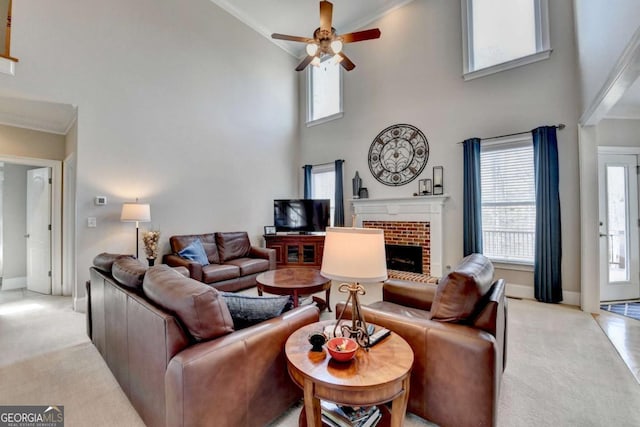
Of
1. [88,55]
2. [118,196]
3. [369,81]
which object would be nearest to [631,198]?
[369,81]

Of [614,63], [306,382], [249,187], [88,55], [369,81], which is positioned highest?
[369,81]

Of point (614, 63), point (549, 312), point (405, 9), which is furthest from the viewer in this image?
point (405, 9)

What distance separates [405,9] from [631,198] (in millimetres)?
4700

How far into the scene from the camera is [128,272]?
1839mm

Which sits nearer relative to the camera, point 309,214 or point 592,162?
point 592,162

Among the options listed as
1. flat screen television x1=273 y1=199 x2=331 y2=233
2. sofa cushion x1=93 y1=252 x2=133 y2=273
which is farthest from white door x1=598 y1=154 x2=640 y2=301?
sofa cushion x1=93 y1=252 x2=133 y2=273

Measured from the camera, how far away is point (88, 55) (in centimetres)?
352

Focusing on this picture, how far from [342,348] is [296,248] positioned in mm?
4254

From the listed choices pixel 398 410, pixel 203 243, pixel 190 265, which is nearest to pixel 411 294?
pixel 398 410

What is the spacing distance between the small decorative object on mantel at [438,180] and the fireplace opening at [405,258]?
3.28 ft

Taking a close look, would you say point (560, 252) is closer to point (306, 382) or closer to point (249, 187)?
point (306, 382)

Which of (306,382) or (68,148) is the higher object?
(68,148)

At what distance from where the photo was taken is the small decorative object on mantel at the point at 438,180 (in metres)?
4.57

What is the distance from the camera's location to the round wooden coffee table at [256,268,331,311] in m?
2.85
